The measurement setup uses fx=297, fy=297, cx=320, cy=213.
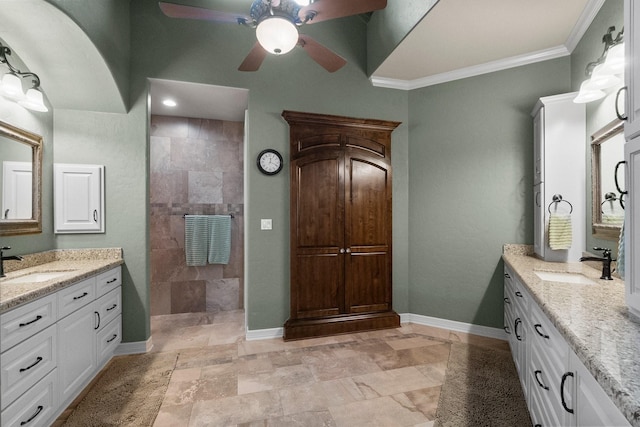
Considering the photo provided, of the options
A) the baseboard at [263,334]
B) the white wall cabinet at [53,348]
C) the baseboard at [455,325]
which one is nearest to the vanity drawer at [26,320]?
the white wall cabinet at [53,348]

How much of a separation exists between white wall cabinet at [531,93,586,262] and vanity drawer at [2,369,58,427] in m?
3.72

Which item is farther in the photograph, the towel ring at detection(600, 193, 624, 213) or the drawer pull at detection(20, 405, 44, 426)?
the towel ring at detection(600, 193, 624, 213)

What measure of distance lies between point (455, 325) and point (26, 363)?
11.7 feet

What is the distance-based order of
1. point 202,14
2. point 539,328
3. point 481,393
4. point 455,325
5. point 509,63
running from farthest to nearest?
point 455,325 < point 509,63 < point 481,393 < point 202,14 < point 539,328

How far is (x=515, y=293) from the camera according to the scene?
91.4 inches

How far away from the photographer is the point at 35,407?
5.43 ft

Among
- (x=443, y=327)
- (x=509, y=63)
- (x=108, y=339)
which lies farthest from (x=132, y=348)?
(x=509, y=63)

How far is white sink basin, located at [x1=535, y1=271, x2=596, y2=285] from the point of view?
187 centimetres

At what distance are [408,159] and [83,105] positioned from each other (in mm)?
3336

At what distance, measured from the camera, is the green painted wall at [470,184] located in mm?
3012

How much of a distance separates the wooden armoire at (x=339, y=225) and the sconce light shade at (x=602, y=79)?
1.73m

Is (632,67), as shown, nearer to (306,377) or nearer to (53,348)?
(306,377)

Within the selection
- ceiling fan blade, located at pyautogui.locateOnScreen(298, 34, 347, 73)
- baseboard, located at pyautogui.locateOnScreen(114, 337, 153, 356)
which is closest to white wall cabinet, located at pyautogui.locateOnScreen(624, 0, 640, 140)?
ceiling fan blade, located at pyautogui.locateOnScreen(298, 34, 347, 73)

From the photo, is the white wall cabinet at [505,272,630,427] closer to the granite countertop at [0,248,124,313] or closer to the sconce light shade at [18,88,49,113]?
the granite countertop at [0,248,124,313]
